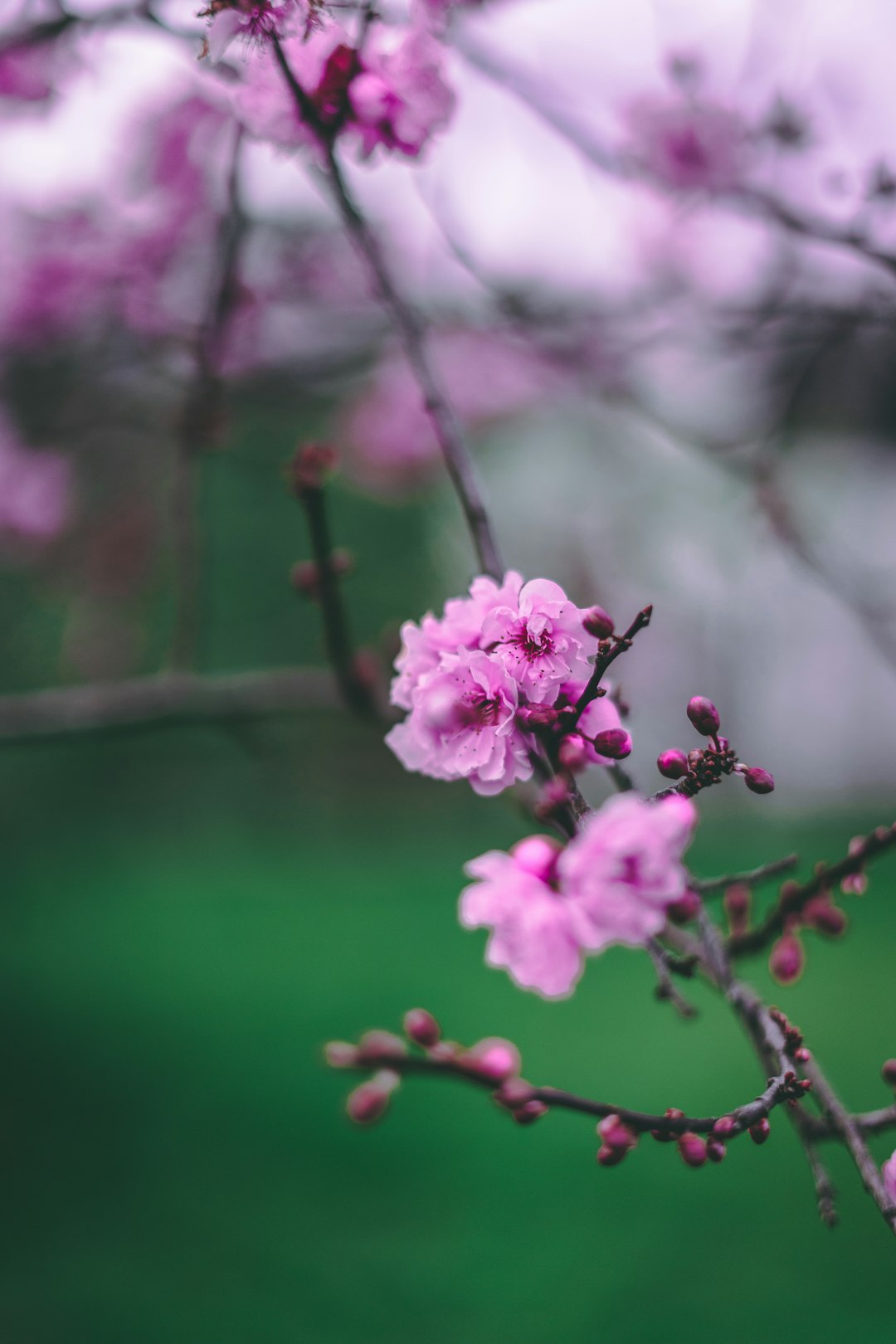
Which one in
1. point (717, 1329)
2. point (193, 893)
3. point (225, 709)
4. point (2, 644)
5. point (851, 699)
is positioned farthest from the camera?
point (851, 699)

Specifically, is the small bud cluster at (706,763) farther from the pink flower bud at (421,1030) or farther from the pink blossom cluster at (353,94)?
the pink blossom cluster at (353,94)

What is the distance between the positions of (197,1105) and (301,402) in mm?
2829

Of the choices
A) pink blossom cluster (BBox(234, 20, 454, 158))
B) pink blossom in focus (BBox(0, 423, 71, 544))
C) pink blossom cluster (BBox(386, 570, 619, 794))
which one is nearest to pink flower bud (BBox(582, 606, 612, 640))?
pink blossom cluster (BBox(386, 570, 619, 794))

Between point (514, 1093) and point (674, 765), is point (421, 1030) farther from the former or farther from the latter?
point (674, 765)

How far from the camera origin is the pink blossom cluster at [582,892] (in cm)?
53

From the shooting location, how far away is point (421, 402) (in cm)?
363

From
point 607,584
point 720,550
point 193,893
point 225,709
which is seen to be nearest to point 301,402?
point 225,709

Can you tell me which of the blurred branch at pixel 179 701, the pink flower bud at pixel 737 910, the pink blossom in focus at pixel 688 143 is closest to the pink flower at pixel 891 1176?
the pink flower bud at pixel 737 910

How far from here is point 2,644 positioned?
8961 mm

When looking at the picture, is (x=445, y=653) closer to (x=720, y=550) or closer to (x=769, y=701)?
(x=720, y=550)

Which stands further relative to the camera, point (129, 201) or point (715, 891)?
point (129, 201)

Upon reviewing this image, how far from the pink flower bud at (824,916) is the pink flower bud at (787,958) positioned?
0.04 metres

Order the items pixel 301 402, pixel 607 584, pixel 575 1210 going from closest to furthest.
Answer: pixel 301 402 < pixel 575 1210 < pixel 607 584

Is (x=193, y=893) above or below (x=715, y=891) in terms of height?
below
